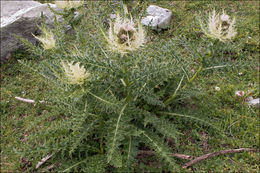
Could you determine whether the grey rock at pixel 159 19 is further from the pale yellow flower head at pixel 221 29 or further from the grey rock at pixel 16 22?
the pale yellow flower head at pixel 221 29

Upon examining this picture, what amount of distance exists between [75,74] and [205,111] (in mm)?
1989

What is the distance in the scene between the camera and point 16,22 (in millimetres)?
4488

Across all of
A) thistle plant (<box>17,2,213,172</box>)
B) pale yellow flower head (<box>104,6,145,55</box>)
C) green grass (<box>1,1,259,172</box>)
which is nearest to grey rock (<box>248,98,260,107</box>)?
green grass (<box>1,1,259,172</box>)

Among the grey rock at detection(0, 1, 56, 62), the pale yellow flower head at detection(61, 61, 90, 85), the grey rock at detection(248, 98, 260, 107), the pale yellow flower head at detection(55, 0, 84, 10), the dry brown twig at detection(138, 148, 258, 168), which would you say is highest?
the pale yellow flower head at detection(55, 0, 84, 10)

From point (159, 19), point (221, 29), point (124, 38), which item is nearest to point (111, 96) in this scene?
point (124, 38)

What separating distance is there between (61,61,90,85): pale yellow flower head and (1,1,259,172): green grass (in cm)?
47

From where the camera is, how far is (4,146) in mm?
3084

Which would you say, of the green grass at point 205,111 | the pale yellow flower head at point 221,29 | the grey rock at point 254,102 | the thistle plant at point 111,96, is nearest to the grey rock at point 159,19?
the green grass at point 205,111

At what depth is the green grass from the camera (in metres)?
2.39

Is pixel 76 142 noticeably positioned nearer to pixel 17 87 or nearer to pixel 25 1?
pixel 17 87

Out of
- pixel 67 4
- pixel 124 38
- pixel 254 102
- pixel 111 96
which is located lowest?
pixel 254 102

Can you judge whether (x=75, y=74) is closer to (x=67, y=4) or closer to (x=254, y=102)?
(x=67, y=4)

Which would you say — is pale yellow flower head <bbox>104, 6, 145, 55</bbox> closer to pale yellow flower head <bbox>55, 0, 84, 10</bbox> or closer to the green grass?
the green grass

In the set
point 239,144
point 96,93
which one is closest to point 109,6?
point 96,93
